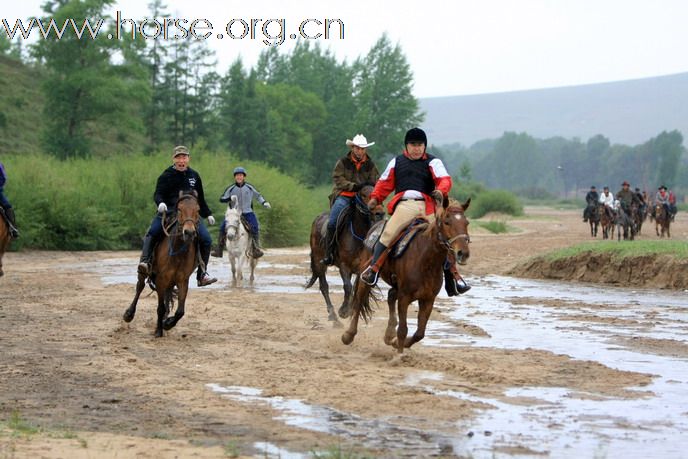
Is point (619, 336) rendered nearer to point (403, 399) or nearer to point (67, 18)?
point (403, 399)

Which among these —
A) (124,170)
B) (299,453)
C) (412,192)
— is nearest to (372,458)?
(299,453)

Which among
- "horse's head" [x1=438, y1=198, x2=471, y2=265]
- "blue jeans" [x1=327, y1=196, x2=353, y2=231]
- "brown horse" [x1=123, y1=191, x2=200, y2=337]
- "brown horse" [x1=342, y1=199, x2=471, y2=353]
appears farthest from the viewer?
"blue jeans" [x1=327, y1=196, x2=353, y2=231]

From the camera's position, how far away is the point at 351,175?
1600 centimetres

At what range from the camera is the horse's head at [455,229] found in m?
11.5

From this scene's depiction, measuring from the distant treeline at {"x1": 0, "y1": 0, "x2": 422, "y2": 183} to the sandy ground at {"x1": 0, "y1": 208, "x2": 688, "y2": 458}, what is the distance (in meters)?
31.6

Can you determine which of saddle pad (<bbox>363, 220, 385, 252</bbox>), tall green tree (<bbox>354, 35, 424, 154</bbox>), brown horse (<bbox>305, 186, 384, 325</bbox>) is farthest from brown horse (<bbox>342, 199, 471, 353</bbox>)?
tall green tree (<bbox>354, 35, 424, 154</bbox>)

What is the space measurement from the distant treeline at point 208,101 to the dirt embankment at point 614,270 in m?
22.9

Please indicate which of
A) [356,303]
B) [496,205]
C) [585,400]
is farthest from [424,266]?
[496,205]

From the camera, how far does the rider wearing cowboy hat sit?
15836mm

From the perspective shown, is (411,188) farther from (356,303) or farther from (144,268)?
(144,268)

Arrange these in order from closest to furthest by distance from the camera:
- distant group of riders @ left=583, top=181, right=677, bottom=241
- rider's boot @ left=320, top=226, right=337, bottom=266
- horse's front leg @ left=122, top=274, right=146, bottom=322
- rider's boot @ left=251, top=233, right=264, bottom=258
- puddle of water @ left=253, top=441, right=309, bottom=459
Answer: puddle of water @ left=253, top=441, right=309, bottom=459
horse's front leg @ left=122, top=274, right=146, bottom=322
rider's boot @ left=320, top=226, right=337, bottom=266
rider's boot @ left=251, top=233, right=264, bottom=258
distant group of riders @ left=583, top=181, right=677, bottom=241

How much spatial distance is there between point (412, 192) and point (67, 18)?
48361mm

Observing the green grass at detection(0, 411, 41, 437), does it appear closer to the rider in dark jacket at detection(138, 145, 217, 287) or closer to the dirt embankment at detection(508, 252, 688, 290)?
the rider in dark jacket at detection(138, 145, 217, 287)

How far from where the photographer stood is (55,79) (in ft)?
202
